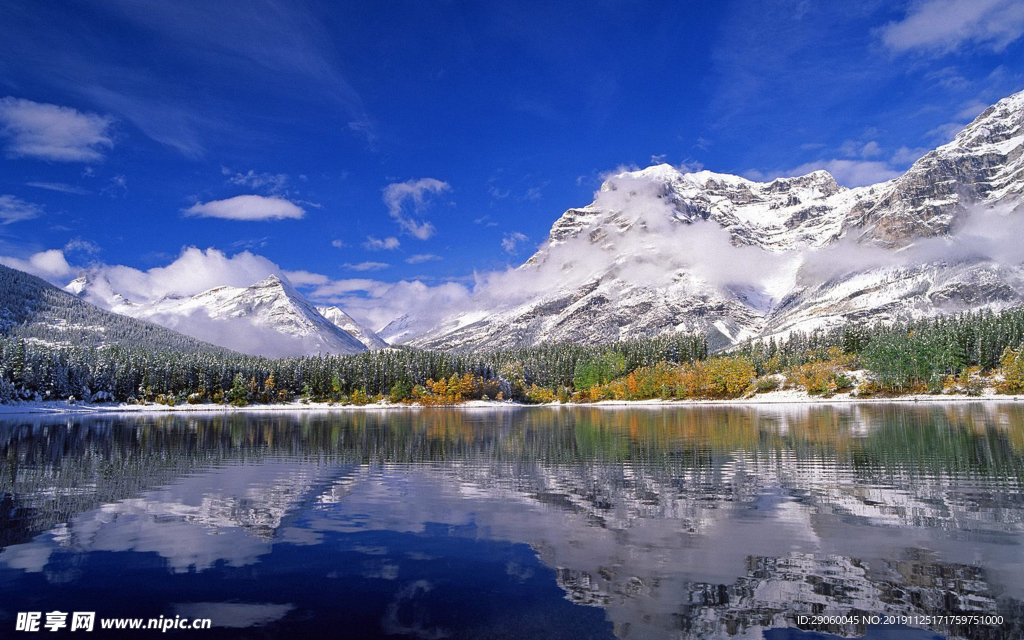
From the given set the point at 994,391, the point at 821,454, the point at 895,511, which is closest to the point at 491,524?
the point at 895,511

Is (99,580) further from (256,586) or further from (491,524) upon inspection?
(491,524)

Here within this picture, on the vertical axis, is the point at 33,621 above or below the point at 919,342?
below

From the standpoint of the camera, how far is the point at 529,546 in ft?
72.8

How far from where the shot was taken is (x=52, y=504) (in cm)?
2973

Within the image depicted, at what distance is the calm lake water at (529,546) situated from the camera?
51.2 feet

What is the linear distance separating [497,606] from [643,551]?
7.03 metres

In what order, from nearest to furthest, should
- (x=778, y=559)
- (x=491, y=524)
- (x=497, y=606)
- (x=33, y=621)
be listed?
(x=33, y=621) → (x=497, y=606) → (x=778, y=559) → (x=491, y=524)

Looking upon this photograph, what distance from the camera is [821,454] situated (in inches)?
1909

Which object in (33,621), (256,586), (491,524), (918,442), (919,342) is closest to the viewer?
(33,621)

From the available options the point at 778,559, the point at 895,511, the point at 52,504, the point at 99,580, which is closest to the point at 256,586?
the point at 99,580

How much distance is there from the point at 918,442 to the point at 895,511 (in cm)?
3496

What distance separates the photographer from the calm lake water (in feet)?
51.2

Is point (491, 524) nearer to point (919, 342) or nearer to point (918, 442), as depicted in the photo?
point (918, 442)

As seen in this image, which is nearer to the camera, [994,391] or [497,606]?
[497,606]
